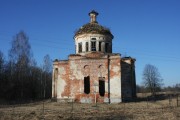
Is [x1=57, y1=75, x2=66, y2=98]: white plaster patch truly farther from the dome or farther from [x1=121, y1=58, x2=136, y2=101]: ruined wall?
[x1=121, y1=58, x2=136, y2=101]: ruined wall

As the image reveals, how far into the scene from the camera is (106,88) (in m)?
29.5

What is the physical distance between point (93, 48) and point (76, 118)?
54.0 ft

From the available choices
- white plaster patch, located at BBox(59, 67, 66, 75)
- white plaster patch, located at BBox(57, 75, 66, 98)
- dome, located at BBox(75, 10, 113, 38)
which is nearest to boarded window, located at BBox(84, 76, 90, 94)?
white plaster patch, located at BBox(57, 75, 66, 98)

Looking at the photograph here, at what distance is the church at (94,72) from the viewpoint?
29516mm

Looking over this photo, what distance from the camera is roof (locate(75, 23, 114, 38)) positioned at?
32562mm

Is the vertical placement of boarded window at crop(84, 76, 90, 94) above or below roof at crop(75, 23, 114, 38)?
below

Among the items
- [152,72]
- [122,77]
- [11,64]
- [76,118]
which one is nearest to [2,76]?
[11,64]

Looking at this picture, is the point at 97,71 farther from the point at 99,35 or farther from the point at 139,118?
the point at 139,118

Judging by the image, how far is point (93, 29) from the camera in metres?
32.7

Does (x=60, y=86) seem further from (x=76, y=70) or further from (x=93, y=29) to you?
(x=93, y=29)

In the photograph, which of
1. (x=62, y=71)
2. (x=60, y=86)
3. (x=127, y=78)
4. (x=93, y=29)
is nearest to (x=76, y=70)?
(x=62, y=71)

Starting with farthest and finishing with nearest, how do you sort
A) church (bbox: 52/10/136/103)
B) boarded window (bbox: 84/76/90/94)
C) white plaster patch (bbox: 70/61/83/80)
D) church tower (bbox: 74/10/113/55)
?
church tower (bbox: 74/10/113/55)
boarded window (bbox: 84/76/90/94)
white plaster patch (bbox: 70/61/83/80)
church (bbox: 52/10/136/103)

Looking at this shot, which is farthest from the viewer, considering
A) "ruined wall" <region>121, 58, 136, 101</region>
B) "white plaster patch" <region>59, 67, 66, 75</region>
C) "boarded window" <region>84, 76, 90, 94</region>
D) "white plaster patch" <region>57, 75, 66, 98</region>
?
"white plaster patch" <region>59, 67, 66, 75</region>

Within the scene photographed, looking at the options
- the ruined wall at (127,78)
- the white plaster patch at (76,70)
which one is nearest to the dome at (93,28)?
the ruined wall at (127,78)
